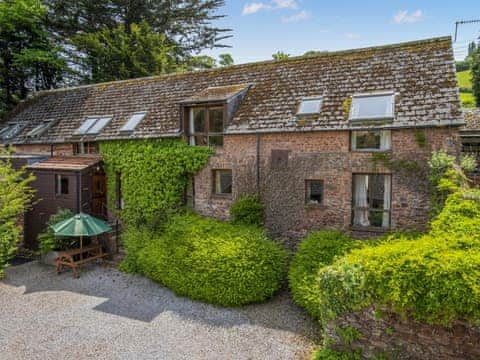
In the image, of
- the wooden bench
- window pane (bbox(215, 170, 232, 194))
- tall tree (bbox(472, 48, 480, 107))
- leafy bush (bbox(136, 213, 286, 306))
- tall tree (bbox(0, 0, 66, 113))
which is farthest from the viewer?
tall tree (bbox(472, 48, 480, 107))

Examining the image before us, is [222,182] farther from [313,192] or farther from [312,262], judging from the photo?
[312,262]

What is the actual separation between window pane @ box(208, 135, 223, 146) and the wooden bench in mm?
6319

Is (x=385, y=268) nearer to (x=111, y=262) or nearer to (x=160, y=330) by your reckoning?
(x=160, y=330)

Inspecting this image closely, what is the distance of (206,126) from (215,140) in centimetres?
71

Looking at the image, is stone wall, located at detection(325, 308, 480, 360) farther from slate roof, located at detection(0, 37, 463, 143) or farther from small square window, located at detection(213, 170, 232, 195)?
small square window, located at detection(213, 170, 232, 195)

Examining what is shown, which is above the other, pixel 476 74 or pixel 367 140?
pixel 476 74

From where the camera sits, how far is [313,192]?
448 inches

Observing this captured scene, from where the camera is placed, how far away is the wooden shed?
1364 centimetres

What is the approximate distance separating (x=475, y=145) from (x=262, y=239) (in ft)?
45.0

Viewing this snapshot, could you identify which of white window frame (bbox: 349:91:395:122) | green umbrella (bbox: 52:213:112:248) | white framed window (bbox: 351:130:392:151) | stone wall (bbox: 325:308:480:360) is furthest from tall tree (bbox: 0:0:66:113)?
stone wall (bbox: 325:308:480:360)

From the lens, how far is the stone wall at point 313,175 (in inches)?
387

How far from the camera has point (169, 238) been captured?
36.7 ft

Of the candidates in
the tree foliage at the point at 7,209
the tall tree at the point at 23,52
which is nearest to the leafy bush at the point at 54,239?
the tree foliage at the point at 7,209

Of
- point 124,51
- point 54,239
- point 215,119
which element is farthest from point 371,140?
point 124,51
